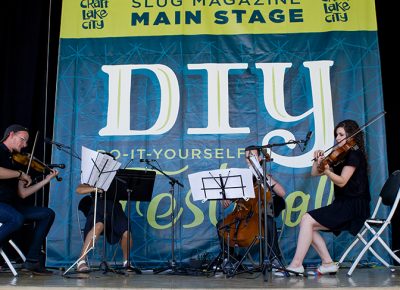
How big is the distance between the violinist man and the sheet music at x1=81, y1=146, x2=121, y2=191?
491mm

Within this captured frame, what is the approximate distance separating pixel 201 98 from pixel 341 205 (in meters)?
2.14

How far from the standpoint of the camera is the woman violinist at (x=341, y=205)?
4.71 metres

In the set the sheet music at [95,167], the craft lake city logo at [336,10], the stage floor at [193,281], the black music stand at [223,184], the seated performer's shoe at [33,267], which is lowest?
the stage floor at [193,281]

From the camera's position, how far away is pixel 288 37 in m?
6.24

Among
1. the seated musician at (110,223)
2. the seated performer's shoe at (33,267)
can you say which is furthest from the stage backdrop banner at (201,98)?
the seated performer's shoe at (33,267)

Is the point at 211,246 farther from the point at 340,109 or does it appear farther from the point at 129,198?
the point at 340,109

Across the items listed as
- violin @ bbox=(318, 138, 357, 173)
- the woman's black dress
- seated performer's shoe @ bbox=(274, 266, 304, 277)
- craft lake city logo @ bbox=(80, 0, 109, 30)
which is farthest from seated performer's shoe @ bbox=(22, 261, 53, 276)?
craft lake city logo @ bbox=(80, 0, 109, 30)

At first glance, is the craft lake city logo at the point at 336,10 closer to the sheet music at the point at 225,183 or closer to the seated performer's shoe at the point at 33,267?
the sheet music at the point at 225,183

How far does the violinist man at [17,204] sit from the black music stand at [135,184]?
64 cm

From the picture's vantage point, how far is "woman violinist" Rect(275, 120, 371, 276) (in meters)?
4.71

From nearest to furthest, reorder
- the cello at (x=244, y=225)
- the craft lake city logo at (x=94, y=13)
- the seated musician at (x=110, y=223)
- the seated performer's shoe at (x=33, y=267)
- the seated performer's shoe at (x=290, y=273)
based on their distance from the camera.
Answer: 1. the seated performer's shoe at (x=290, y=273)
2. the seated performer's shoe at (x=33, y=267)
3. the cello at (x=244, y=225)
4. the seated musician at (x=110, y=223)
5. the craft lake city logo at (x=94, y=13)

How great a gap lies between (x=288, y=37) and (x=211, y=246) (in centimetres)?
250

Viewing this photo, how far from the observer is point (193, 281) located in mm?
4312

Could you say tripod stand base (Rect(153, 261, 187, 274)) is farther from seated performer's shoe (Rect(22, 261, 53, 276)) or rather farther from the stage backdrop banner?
seated performer's shoe (Rect(22, 261, 53, 276))
